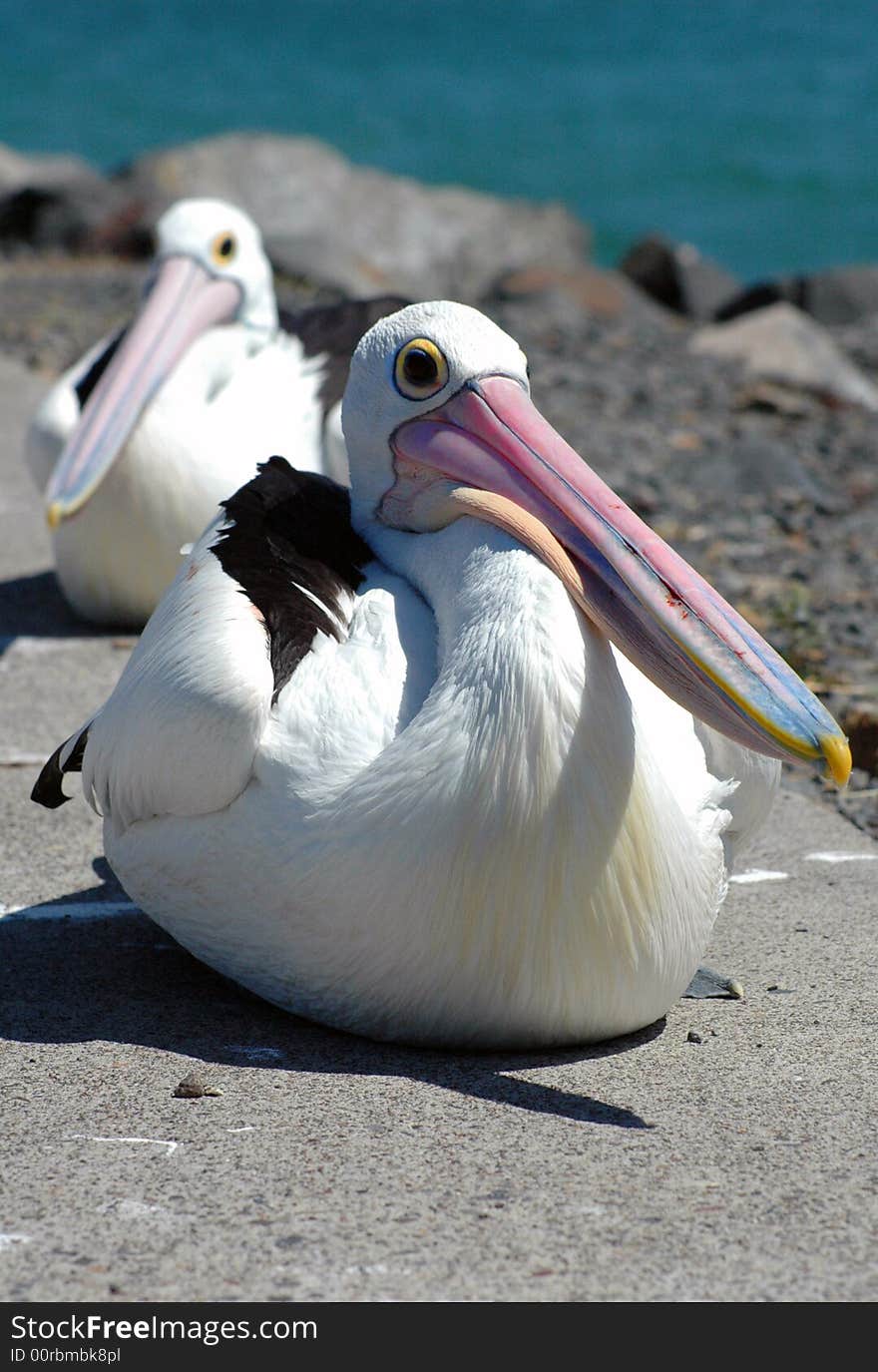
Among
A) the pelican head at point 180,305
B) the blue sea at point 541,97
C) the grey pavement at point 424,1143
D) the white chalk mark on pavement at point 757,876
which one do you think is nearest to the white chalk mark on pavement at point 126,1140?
the grey pavement at point 424,1143

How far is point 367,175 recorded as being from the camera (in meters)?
18.2

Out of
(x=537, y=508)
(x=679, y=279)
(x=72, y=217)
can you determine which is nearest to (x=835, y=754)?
(x=537, y=508)

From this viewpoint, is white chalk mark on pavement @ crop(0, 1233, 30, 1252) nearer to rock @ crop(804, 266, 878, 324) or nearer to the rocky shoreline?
the rocky shoreline

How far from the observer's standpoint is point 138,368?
609 centimetres

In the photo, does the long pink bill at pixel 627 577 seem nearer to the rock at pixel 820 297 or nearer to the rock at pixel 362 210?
the rock at pixel 820 297

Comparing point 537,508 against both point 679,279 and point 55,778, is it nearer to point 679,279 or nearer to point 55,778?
point 55,778

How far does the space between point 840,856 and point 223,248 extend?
3503mm

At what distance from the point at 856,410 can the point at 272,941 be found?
820 centimetres

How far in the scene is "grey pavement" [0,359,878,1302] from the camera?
231 cm

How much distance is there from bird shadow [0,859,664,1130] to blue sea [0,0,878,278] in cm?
2742

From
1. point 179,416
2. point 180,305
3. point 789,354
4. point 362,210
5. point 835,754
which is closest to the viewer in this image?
point 835,754

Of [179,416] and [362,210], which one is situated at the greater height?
[179,416]
